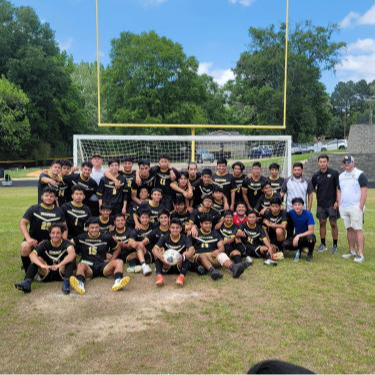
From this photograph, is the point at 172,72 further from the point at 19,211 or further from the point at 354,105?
the point at 354,105

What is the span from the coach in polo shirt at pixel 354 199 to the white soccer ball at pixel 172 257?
292cm

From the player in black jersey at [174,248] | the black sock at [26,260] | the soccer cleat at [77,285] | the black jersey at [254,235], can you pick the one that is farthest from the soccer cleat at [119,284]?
the black jersey at [254,235]

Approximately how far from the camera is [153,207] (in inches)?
277

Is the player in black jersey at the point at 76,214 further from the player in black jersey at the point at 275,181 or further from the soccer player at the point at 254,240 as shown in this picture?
the player in black jersey at the point at 275,181

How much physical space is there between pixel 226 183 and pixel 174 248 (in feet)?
6.36

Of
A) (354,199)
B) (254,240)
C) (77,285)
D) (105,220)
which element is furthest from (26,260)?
(354,199)

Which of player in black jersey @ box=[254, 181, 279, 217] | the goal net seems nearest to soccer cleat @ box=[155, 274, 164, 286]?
player in black jersey @ box=[254, 181, 279, 217]

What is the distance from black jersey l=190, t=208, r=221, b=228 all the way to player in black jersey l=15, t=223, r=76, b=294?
212 cm

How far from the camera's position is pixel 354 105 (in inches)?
4515

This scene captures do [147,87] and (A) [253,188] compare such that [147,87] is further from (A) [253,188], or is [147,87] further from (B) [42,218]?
(B) [42,218]

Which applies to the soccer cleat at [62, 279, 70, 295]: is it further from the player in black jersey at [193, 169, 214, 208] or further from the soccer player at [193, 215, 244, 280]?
the player in black jersey at [193, 169, 214, 208]

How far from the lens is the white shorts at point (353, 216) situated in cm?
675

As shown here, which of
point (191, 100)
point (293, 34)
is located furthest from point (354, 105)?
point (293, 34)

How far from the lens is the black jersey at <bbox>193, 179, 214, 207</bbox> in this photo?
24.6 feet
